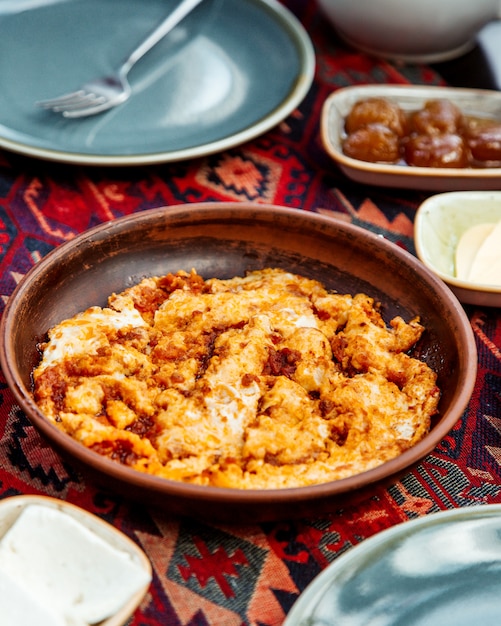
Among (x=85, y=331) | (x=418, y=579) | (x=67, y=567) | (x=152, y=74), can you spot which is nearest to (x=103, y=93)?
(x=152, y=74)

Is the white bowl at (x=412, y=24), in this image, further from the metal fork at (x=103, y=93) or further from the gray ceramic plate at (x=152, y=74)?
the metal fork at (x=103, y=93)

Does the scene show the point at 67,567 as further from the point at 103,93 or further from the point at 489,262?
the point at 103,93

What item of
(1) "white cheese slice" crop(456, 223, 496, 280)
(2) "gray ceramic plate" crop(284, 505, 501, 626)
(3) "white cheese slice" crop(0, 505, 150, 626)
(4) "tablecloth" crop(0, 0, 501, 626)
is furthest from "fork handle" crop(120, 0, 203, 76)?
(2) "gray ceramic plate" crop(284, 505, 501, 626)

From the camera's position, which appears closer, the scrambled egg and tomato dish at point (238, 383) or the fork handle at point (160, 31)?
the scrambled egg and tomato dish at point (238, 383)

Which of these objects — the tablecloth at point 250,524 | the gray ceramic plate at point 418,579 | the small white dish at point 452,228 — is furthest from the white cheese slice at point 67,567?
the small white dish at point 452,228

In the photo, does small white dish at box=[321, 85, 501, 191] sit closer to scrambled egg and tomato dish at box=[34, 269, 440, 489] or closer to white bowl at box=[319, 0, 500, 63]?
white bowl at box=[319, 0, 500, 63]

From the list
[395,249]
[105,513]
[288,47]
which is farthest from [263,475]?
[288,47]
